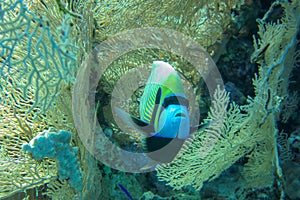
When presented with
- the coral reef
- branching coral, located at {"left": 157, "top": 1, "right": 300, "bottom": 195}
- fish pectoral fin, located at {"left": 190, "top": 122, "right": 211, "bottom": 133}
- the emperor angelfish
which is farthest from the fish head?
the coral reef

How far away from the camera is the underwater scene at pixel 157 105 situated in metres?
1.77

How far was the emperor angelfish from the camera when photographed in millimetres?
1584

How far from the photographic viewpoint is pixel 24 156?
2.28 m

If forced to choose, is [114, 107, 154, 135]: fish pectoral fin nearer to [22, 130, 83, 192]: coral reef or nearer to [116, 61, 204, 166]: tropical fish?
[116, 61, 204, 166]: tropical fish

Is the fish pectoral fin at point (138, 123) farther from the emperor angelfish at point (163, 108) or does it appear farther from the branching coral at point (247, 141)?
the branching coral at point (247, 141)

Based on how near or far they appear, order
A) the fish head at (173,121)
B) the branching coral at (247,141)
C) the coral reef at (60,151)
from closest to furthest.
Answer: the fish head at (173,121), the coral reef at (60,151), the branching coral at (247,141)

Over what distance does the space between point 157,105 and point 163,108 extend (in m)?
0.04

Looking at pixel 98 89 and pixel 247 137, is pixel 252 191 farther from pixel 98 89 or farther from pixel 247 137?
pixel 98 89

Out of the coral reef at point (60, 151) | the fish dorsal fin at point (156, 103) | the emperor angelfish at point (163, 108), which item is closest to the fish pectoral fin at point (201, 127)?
the emperor angelfish at point (163, 108)

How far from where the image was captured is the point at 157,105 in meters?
1.65

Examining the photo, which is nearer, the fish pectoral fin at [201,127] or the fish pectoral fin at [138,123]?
the fish pectoral fin at [138,123]

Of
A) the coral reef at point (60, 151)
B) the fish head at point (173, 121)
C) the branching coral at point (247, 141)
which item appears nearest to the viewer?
Answer: the fish head at point (173, 121)

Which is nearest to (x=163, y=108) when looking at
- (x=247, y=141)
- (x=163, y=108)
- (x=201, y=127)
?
(x=163, y=108)

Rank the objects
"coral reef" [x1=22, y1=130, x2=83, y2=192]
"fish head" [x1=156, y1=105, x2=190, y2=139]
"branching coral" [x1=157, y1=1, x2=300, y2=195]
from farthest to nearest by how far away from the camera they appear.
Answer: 1. "branching coral" [x1=157, y1=1, x2=300, y2=195]
2. "coral reef" [x1=22, y1=130, x2=83, y2=192]
3. "fish head" [x1=156, y1=105, x2=190, y2=139]
